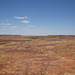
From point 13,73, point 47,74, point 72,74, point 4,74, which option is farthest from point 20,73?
point 72,74

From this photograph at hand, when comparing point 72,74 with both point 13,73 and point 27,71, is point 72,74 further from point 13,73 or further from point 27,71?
point 13,73

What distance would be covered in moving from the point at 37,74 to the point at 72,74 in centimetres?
257

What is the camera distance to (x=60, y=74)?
581cm

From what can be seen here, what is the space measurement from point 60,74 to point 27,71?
2.55 meters

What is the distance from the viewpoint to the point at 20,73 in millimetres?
6098

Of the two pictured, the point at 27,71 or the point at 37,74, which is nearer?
the point at 37,74

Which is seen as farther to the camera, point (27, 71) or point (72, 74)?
point (27, 71)

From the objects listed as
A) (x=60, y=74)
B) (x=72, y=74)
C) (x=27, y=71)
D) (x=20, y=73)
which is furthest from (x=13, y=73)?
(x=72, y=74)

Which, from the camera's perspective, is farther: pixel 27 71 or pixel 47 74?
pixel 27 71

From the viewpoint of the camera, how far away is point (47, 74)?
19.2ft

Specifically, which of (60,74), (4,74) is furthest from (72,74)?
(4,74)

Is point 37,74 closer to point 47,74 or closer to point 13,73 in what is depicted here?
point 47,74

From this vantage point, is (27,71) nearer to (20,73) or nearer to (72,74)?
(20,73)

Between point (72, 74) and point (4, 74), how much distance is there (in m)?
5.07
